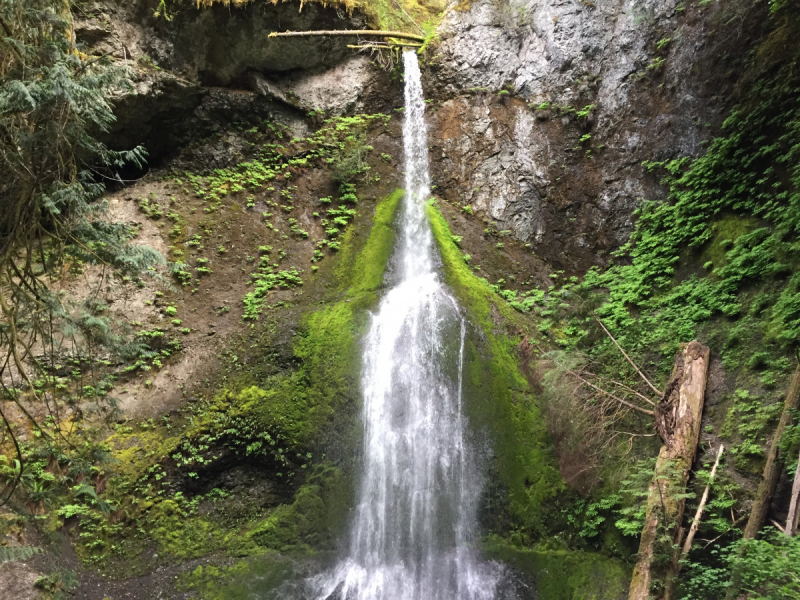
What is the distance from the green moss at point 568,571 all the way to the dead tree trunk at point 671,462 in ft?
1.72

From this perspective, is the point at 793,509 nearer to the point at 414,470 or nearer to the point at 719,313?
the point at 719,313

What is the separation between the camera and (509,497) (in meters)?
6.98

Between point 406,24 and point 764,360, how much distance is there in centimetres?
1355

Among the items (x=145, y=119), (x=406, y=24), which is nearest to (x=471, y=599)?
(x=145, y=119)

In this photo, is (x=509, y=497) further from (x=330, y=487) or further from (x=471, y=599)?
(x=330, y=487)

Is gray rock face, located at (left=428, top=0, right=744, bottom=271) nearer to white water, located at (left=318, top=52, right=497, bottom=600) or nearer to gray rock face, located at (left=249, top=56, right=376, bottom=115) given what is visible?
gray rock face, located at (left=249, top=56, right=376, bottom=115)

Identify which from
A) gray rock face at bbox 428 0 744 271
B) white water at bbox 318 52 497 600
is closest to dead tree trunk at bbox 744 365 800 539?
white water at bbox 318 52 497 600

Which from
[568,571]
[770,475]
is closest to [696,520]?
[770,475]

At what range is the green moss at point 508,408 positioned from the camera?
22.8ft

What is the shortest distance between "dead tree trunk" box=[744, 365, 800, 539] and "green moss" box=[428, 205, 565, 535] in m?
2.71

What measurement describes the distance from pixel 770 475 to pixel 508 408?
12.1ft

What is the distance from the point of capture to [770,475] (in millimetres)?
4504

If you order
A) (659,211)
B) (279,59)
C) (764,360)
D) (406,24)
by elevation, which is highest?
(406,24)

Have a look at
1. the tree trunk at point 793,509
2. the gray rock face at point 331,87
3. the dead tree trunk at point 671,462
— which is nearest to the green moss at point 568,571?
the dead tree trunk at point 671,462
